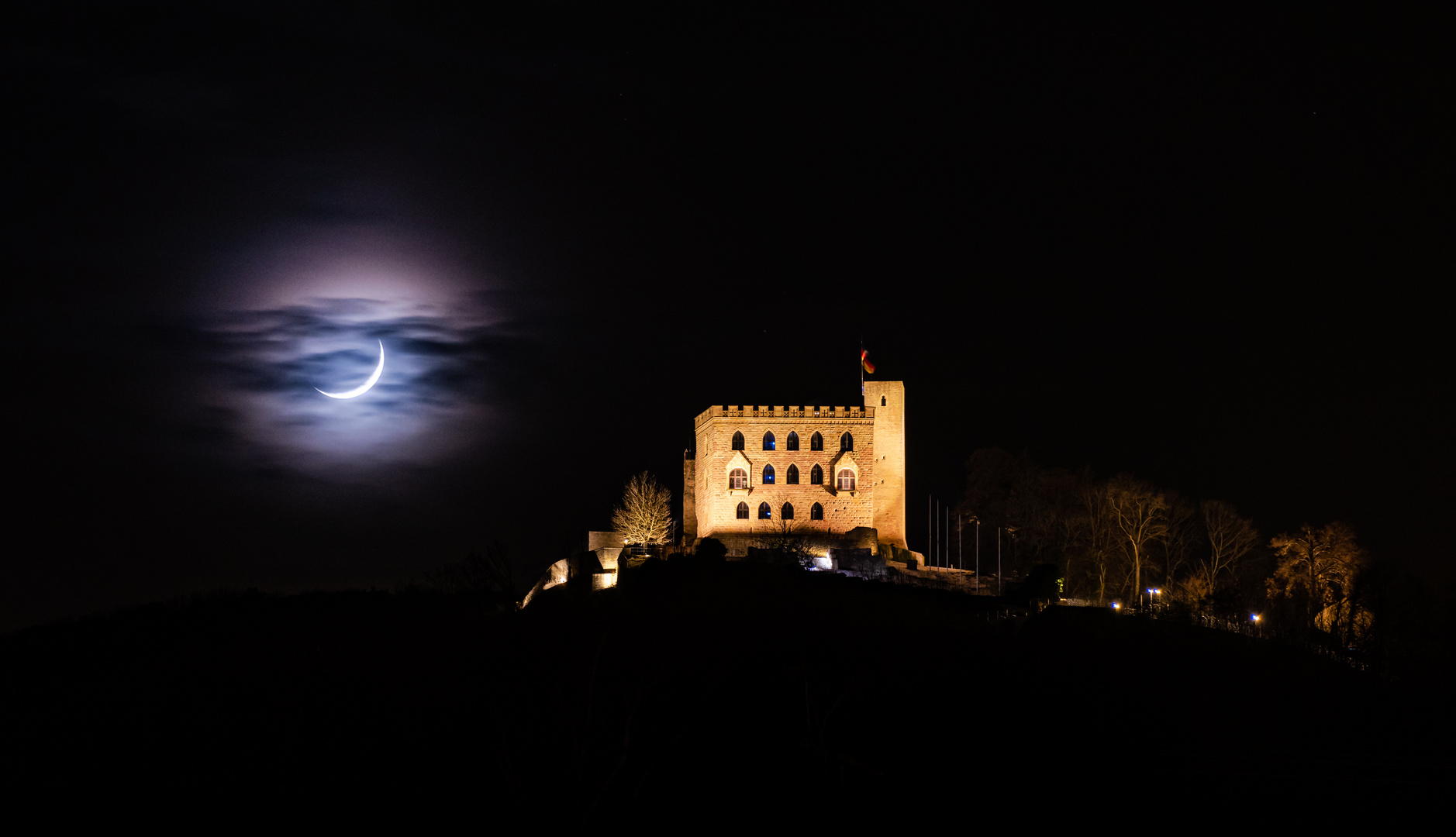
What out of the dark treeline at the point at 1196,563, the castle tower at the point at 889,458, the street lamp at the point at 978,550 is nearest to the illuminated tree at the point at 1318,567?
the dark treeline at the point at 1196,563

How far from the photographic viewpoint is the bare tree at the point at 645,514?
62.0 metres

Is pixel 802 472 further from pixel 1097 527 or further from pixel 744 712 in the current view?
pixel 744 712

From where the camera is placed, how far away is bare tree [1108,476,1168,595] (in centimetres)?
6116

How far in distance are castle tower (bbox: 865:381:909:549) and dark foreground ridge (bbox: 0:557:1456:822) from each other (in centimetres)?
1415

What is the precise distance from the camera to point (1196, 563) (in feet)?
209

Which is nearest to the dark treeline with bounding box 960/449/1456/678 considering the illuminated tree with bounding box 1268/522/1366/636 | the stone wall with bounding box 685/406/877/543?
the illuminated tree with bounding box 1268/522/1366/636

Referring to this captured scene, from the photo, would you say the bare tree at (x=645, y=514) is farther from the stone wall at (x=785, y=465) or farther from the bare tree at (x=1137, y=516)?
the bare tree at (x=1137, y=516)

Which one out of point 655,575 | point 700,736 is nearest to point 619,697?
point 700,736

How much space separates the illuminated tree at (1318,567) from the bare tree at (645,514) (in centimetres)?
3054

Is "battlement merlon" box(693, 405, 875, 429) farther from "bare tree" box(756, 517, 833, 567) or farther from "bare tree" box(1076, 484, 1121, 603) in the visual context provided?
"bare tree" box(1076, 484, 1121, 603)

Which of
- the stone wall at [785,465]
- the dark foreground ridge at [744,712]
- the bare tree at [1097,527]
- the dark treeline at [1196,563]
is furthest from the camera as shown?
the stone wall at [785,465]

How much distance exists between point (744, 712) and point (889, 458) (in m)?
30.7

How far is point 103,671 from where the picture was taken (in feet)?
152

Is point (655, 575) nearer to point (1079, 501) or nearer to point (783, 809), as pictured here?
point (783, 809)
